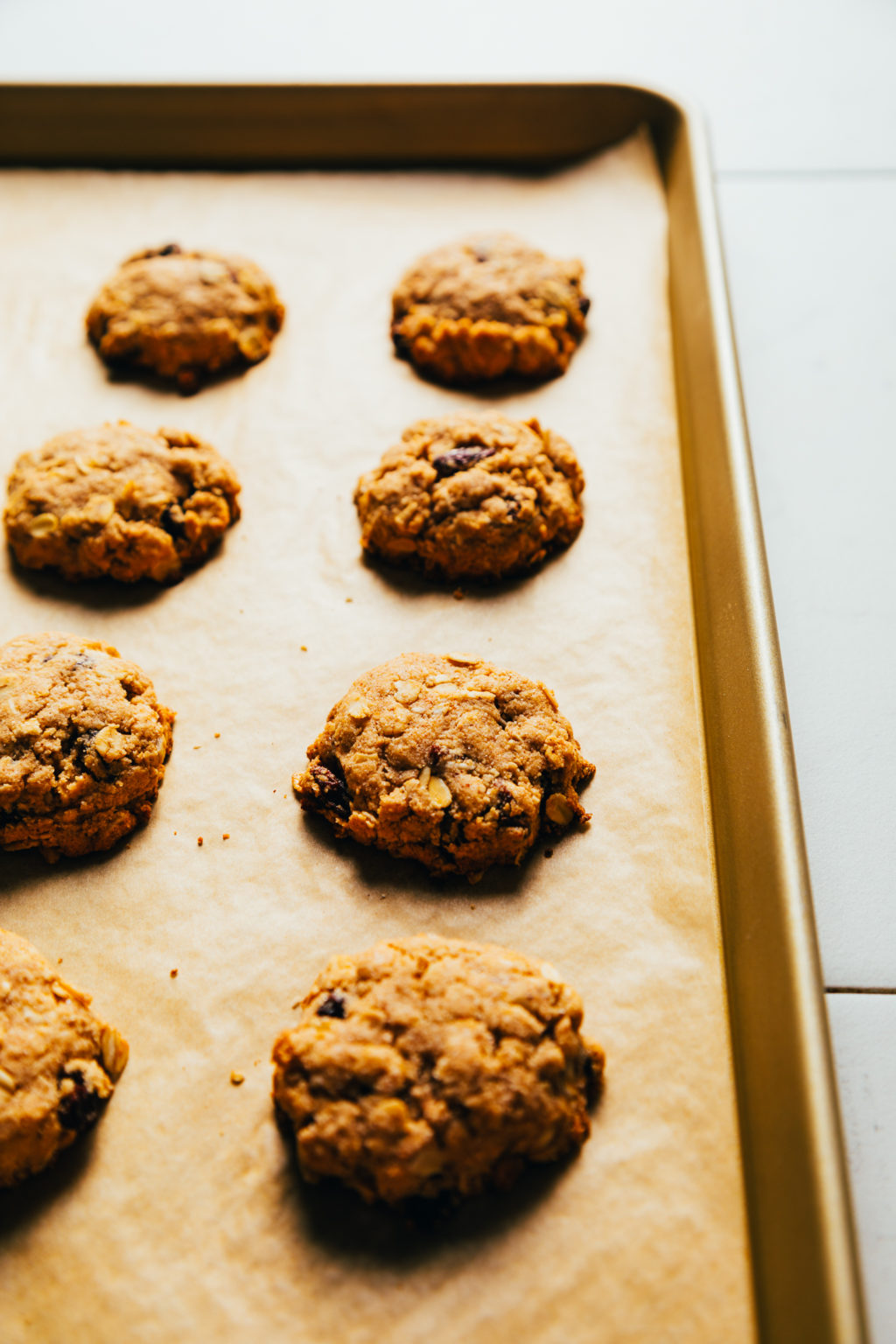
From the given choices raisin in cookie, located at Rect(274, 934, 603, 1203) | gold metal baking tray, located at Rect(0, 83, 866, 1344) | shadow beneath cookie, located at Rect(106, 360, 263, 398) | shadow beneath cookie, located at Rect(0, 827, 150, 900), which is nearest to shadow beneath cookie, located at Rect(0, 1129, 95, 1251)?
raisin in cookie, located at Rect(274, 934, 603, 1203)

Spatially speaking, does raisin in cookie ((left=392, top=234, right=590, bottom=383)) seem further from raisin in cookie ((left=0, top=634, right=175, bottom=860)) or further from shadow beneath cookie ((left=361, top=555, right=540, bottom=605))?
raisin in cookie ((left=0, top=634, right=175, bottom=860))

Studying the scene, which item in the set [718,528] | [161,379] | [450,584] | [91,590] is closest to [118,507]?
[91,590]

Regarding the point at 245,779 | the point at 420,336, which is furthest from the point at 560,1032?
the point at 420,336

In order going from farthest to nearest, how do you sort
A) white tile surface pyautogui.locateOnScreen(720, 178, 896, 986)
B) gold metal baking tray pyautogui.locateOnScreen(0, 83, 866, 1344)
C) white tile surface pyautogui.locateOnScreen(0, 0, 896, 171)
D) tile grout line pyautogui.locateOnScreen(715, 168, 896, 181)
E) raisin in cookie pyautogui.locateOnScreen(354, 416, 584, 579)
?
white tile surface pyautogui.locateOnScreen(0, 0, 896, 171) < tile grout line pyautogui.locateOnScreen(715, 168, 896, 181) < raisin in cookie pyautogui.locateOnScreen(354, 416, 584, 579) < white tile surface pyautogui.locateOnScreen(720, 178, 896, 986) < gold metal baking tray pyautogui.locateOnScreen(0, 83, 866, 1344)

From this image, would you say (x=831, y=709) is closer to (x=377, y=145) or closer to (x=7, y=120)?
(x=377, y=145)

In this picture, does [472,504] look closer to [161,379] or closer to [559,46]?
[161,379]

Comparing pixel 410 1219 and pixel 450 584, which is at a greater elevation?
pixel 450 584
